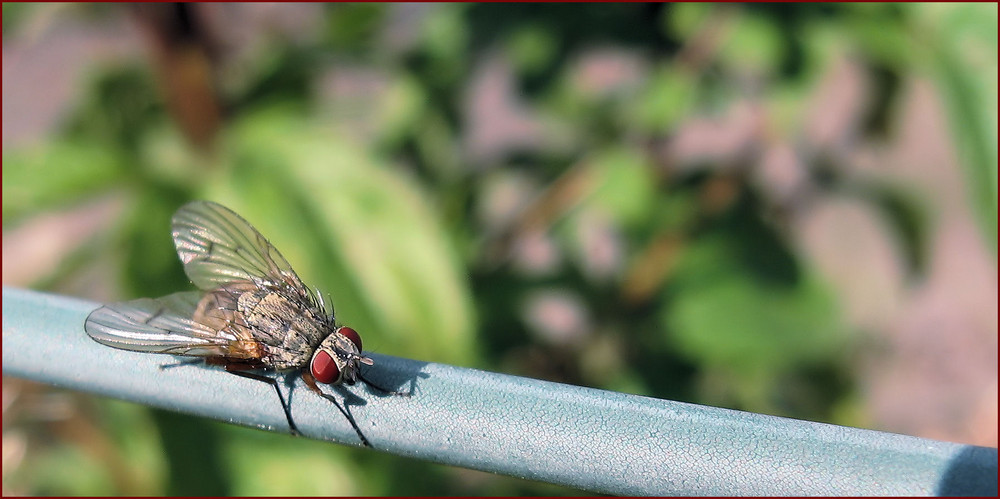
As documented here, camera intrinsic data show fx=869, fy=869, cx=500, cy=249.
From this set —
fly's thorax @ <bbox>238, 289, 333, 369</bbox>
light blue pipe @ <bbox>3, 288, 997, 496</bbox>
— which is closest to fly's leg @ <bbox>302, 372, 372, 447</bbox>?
light blue pipe @ <bbox>3, 288, 997, 496</bbox>

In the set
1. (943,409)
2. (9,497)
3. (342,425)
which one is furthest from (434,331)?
(943,409)

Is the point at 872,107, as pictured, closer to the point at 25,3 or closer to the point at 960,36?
the point at 960,36

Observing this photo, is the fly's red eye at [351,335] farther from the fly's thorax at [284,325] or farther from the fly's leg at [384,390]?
the fly's leg at [384,390]

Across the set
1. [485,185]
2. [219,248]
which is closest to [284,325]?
[219,248]

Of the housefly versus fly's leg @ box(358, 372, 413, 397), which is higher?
the housefly

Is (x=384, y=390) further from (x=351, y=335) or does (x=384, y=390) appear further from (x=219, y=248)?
(x=219, y=248)

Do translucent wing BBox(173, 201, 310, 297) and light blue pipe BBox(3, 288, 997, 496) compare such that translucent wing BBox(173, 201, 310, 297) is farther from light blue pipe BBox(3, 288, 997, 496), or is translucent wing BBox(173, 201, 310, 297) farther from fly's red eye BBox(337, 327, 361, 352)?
light blue pipe BBox(3, 288, 997, 496)
